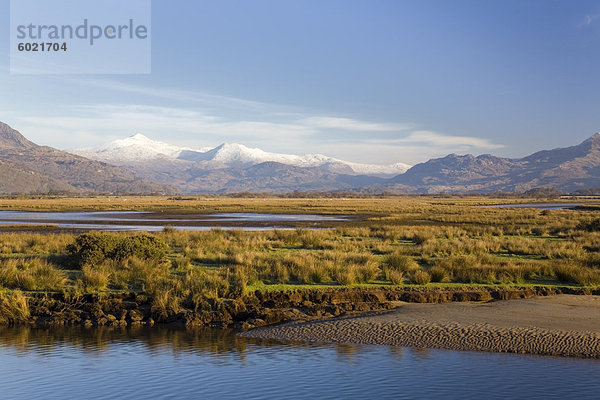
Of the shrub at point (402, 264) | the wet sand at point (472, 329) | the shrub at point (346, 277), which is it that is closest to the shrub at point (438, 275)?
the shrub at point (402, 264)

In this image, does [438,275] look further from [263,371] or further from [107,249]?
[107,249]

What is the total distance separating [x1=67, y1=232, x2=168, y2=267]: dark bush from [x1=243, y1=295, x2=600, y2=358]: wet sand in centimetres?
1017

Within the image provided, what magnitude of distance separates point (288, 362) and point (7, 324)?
8448 millimetres

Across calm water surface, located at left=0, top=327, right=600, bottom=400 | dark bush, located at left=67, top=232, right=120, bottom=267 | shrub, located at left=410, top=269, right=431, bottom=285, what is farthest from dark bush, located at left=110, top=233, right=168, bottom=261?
shrub, located at left=410, top=269, right=431, bottom=285

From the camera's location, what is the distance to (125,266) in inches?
909

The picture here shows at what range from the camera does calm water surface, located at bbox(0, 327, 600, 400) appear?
11141mm

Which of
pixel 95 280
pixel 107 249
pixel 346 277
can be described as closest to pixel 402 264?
pixel 346 277

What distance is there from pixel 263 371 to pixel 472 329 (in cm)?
556

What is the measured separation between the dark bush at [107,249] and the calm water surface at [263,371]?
28.8 feet

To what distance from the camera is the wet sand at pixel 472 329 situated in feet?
46.3

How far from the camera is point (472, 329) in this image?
15.4 meters

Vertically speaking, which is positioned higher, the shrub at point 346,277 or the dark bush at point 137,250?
the dark bush at point 137,250

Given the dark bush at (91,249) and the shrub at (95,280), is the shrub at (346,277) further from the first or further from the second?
the dark bush at (91,249)

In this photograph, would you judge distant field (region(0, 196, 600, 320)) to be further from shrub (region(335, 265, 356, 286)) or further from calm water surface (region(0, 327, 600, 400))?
calm water surface (region(0, 327, 600, 400))
